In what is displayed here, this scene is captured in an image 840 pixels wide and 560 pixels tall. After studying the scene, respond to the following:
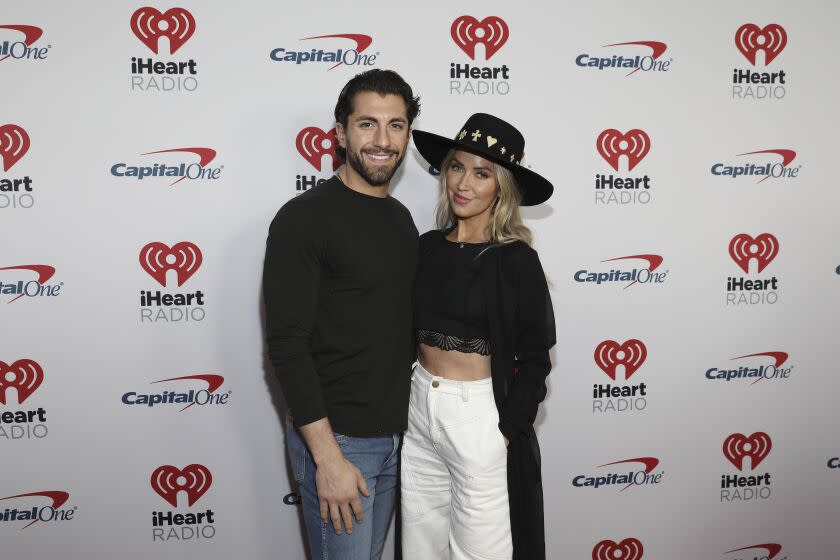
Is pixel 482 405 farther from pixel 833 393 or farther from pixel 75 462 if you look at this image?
pixel 833 393

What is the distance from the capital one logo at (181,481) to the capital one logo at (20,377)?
0.60 m

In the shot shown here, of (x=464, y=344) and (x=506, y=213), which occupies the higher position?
(x=506, y=213)

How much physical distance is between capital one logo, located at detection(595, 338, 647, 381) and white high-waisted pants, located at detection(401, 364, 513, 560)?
3.17 ft

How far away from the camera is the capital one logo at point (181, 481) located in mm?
2363

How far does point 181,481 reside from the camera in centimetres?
237

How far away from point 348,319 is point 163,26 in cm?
146

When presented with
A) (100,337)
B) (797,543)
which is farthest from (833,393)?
(100,337)

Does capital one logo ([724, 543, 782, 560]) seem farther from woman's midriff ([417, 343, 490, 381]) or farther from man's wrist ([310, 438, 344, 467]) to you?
man's wrist ([310, 438, 344, 467])

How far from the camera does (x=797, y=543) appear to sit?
2834 millimetres

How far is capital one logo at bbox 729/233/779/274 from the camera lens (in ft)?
8.64

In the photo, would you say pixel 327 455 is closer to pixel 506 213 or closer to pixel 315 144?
pixel 506 213

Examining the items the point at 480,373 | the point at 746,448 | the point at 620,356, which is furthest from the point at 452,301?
the point at 746,448

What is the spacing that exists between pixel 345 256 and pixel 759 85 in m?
2.18

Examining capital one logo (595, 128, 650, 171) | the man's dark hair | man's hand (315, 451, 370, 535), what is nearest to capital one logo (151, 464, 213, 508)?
man's hand (315, 451, 370, 535)
